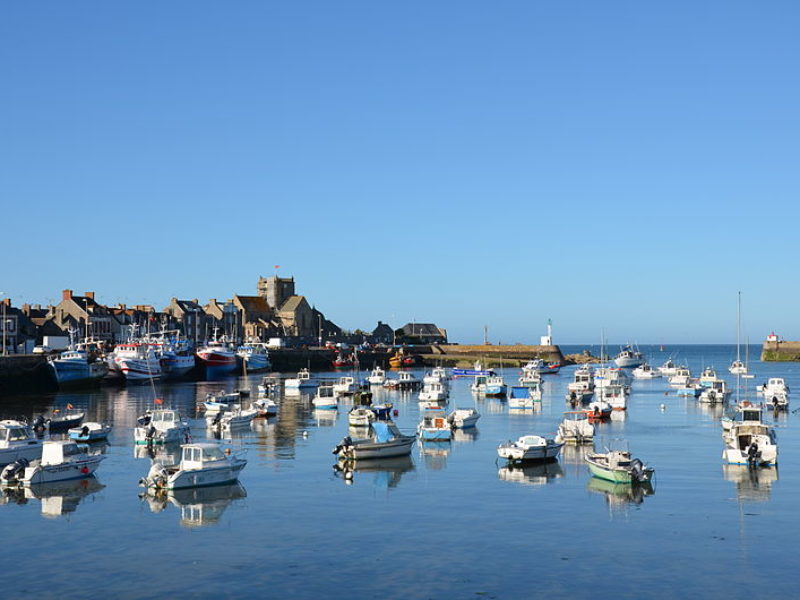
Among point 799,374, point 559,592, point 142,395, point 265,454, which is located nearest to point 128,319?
point 142,395

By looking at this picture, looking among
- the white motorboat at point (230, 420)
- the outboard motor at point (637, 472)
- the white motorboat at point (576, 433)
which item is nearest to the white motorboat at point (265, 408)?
the white motorboat at point (230, 420)

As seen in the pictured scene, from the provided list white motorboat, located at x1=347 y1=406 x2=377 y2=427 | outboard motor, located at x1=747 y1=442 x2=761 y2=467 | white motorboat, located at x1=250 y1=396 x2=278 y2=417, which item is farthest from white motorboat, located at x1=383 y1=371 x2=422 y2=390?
outboard motor, located at x1=747 y1=442 x2=761 y2=467

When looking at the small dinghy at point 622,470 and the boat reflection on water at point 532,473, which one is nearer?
the small dinghy at point 622,470

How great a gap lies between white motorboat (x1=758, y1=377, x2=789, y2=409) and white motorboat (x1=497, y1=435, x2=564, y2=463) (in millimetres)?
41009

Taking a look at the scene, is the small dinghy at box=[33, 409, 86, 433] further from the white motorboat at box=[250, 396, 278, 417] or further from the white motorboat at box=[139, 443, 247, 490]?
the white motorboat at box=[139, 443, 247, 490]

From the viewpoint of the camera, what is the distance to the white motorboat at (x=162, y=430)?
61438 millimetres

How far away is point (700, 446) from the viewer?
62.2 metres

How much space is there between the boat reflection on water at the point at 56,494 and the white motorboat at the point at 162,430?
13.3 meters

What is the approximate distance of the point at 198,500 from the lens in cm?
4275

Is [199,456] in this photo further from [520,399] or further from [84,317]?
[84,317]

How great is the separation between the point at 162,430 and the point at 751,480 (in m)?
35.4

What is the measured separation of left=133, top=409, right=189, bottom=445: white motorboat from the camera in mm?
61438

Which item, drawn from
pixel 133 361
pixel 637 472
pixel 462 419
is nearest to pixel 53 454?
pixel 637 472

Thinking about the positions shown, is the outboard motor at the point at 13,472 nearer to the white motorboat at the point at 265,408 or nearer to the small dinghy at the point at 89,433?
the small dinghy at the point at 89,433
